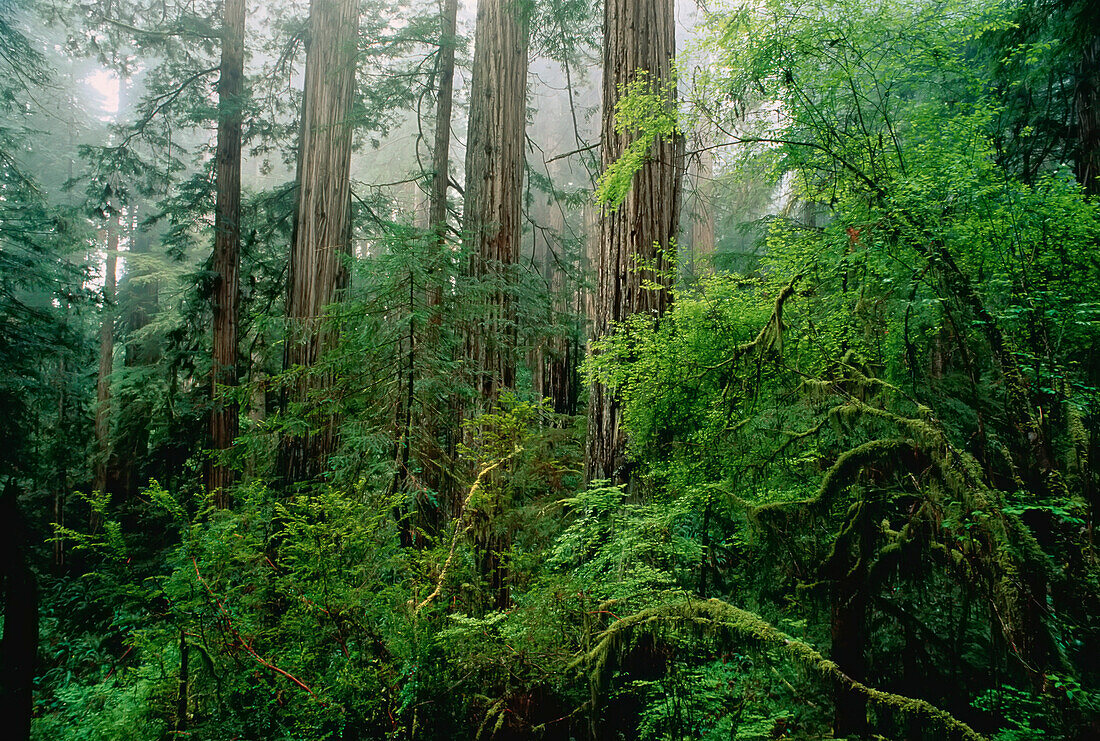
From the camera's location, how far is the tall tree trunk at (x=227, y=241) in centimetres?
727

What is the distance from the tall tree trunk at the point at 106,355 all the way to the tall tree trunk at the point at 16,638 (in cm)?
737

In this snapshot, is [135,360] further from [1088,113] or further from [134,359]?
[1088,113]

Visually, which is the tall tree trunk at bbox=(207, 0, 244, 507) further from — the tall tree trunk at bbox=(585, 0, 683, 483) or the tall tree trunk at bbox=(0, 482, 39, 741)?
the tall tree trunk at bbox=(585, 0, 683, 483)

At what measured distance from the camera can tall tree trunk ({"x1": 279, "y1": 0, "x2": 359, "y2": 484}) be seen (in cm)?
598

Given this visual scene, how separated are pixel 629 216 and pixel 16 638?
457cm

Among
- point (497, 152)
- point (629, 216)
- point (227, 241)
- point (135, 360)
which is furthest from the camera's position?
point (135, 360)

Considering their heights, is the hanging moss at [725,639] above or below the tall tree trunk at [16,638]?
above

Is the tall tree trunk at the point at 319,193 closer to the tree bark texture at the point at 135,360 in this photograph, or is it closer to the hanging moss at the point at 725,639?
the tree bark texture at the point at 135,360

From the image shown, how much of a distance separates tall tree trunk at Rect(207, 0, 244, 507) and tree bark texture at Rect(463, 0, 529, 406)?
13.2 feet

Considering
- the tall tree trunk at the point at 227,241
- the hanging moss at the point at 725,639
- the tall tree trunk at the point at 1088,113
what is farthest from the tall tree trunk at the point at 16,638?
the tall tree trunk at the point at 1088,113

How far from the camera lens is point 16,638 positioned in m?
2.63

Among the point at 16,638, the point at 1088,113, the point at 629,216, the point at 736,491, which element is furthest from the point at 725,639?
the point at 1088,113

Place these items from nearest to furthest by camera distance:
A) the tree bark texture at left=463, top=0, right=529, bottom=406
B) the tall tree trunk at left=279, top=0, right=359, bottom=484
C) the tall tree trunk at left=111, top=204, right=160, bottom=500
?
the tall tree trunk at left=279, top=0, right=359, bottom=484
the tree bark texture at left=463, top=0, right=529, bottom=406
the tall tree trunk at left=111, top=204, right=160, bottom=500

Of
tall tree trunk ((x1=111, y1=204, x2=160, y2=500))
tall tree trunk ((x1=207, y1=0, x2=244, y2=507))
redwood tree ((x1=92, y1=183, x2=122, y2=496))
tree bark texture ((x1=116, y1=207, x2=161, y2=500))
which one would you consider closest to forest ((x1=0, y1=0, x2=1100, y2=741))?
tree bark texture ((x1=116, y1=207, x2=161, y2=500))
